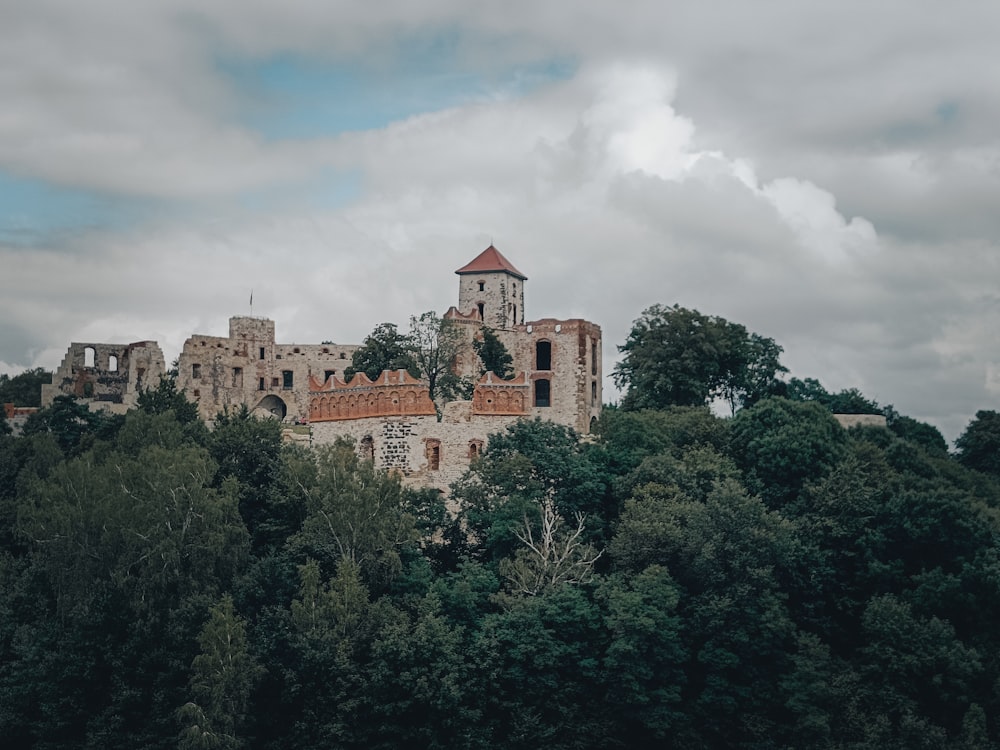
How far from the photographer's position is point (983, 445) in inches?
2844

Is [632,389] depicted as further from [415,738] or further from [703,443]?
[415,738]

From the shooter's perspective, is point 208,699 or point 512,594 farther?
point 512,594

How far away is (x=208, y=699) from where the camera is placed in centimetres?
4125

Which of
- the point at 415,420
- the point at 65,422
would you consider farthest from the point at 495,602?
the point at 65,422

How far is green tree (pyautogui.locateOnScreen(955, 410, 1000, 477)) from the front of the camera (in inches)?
2837

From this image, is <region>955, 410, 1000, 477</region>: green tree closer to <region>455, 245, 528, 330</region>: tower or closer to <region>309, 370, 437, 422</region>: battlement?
<region>455, 245, 528, 330</region>: tower

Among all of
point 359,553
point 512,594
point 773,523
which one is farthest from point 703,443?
point 359,553

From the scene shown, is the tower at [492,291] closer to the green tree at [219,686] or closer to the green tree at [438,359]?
the green tree at [438,359]

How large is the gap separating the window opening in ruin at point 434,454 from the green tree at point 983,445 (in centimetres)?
3279

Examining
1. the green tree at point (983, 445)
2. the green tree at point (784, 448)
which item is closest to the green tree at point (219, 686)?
the green tree at point (784, 448)

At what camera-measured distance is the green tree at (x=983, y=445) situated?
72062mm

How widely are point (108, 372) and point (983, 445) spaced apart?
4534cm

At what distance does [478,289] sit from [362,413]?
21.5 metres

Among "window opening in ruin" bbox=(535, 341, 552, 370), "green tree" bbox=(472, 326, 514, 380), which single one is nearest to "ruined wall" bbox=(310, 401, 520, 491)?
"window opening in ruin" bbox=(535, 341, 552, 370)
